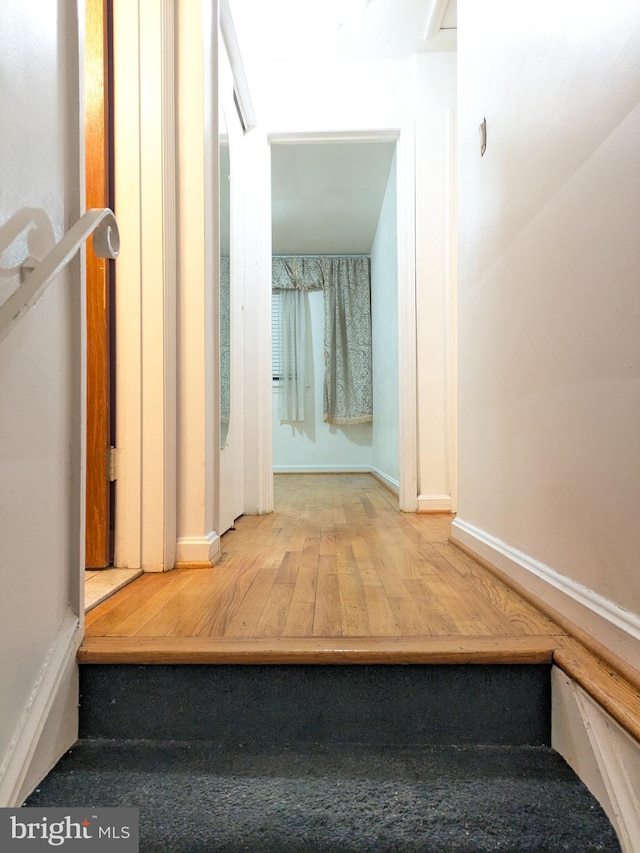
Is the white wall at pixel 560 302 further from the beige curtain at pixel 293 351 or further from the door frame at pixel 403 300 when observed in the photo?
the beige curtain at pixel 293 351

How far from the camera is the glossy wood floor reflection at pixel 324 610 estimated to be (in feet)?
3.16

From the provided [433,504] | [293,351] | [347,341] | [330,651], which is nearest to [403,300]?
[433,504]

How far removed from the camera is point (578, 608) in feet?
3.28

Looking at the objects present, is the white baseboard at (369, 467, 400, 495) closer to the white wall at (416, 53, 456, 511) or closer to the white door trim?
the white wall at (416, 53, 456, 511)

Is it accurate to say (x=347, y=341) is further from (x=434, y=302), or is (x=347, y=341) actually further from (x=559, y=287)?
(x=559, y=287)

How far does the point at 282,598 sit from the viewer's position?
131 cm

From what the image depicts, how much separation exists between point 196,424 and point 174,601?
0.59 metres

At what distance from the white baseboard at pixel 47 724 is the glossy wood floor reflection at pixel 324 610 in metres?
0.05

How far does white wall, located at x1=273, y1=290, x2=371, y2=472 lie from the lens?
629 cm

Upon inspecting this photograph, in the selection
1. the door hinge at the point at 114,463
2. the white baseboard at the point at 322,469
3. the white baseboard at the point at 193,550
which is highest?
the door hinge at the point at 114,463

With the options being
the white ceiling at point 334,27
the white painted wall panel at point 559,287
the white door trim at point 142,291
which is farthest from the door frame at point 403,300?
the white door trim at point 142,291

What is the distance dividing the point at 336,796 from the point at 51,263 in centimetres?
88

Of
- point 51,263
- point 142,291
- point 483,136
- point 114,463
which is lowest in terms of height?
point 114,463

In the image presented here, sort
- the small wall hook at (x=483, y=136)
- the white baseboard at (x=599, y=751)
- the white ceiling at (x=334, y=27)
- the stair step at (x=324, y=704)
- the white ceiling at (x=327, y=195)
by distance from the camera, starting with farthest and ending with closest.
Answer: the white ceiling at (x=327, y=195) < the white ceiling at (x=334, y=27) < the small wall hook at (x=483, y=136) < the stair step at (x=324, y=704) < the white baseboard at (x=599, y=751)
